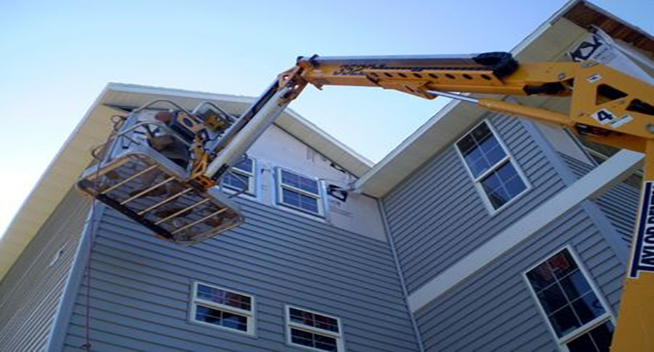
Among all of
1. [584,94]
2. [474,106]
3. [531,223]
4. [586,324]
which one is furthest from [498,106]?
[474,106]

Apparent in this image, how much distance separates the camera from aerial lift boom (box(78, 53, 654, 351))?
11.9 feet

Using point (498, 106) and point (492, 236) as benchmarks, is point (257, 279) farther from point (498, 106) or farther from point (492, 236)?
point (498, 106)

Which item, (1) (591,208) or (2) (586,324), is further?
(1) (591,208)

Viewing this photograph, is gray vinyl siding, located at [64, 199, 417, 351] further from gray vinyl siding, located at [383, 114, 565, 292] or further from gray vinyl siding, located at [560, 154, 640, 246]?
gray vinyl siding, located at [560, 154, 640, 246]

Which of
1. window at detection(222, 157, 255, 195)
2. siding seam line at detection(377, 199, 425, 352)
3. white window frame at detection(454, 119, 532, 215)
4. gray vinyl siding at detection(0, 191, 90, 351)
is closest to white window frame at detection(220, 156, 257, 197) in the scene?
window at detection(222, 157, 255, 195)

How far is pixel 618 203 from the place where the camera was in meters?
9.80

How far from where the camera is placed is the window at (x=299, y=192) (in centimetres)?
1149

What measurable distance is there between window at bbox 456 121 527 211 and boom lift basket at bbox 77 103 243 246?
5123mm

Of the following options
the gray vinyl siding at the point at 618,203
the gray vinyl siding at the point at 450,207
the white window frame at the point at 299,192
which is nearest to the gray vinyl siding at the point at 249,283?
the white window frame at the point at 299,192

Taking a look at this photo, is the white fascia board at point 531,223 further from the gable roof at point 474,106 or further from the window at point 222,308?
the window at point 222,308

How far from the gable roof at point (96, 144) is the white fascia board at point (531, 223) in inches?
156

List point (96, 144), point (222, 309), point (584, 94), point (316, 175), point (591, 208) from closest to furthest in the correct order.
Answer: point (584, 94)
point (222, 309)
point (591, 208)
point (96, 144)
point (316, 175)

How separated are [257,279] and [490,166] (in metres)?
4.91

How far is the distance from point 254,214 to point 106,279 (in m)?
3.27
